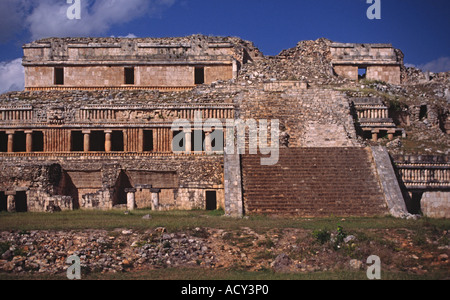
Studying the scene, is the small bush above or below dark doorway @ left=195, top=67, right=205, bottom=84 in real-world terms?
below

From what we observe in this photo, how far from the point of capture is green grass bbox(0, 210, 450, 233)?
13.5 meters

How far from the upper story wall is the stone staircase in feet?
33.9

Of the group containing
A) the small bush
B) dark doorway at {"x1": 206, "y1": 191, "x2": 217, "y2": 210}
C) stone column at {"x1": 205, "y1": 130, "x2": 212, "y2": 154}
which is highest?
stone column at {"x1": 205, "y1": 130, "x2": 212, "y2": 154}

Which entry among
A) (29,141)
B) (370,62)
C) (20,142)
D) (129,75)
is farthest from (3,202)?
(370,62)

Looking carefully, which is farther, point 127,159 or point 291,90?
point 291,90

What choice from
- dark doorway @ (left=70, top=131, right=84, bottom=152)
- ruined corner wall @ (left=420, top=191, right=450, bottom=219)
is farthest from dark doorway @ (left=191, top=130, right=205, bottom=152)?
ruined corner wall @ (left=420, top=191, right=450, bottom=219)

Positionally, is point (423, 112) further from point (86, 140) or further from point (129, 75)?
point (86, 140)

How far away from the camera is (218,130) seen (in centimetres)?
2136

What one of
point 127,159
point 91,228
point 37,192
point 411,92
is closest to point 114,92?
point 127,159

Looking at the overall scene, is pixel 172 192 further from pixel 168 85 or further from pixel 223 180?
pixel 168 85

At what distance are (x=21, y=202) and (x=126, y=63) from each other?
1118 centimetres

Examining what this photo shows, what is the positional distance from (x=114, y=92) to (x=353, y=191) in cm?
1366

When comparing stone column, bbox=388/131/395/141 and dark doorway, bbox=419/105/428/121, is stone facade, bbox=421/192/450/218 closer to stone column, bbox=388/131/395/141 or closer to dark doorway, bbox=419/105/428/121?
stone column, bbox=388/131/395/141

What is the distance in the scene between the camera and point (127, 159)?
20188 millimetres
